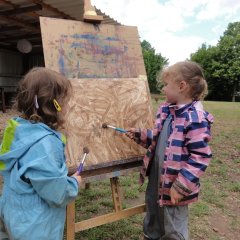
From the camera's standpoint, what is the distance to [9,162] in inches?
65.8

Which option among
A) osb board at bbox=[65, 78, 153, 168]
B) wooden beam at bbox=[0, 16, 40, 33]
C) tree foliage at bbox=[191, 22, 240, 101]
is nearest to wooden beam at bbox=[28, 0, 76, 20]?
wooden beam at bbox=[0, 16, 40, 33]

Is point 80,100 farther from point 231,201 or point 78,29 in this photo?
point 231,201

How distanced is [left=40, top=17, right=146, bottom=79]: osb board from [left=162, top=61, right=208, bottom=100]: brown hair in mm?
594

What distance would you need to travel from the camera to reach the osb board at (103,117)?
240cm

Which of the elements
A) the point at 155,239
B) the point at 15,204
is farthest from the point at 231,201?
the point at 15,204

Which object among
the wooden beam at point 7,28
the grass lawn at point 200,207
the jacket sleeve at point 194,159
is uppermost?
the wooden beam at point 7,28

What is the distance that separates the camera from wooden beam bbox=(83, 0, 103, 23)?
273cm

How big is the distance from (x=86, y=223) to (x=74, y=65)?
1.13m

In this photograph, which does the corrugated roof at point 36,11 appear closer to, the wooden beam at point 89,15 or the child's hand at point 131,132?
the wooden beam at point 89,15

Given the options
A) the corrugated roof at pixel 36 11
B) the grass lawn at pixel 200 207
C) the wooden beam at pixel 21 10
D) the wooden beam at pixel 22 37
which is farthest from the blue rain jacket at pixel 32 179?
the wooden beam at pixel 22 37

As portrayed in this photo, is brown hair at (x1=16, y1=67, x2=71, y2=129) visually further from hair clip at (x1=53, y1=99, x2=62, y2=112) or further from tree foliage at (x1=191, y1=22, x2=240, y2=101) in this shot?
tree foliage at (x1=191, y1=22, x2=240, y2=101)

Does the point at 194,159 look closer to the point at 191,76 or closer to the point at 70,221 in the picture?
the point at 191,76

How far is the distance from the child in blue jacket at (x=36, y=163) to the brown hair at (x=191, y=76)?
89 cm

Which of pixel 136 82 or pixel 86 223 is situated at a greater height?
pixel 136 82
